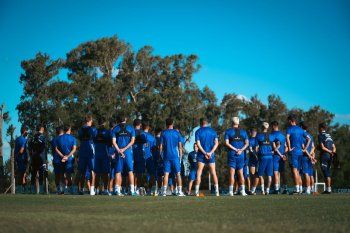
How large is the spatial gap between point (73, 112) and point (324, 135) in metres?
38.5

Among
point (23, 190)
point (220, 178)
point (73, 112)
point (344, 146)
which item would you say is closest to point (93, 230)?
point (23, 190)

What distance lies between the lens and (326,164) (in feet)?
58.4

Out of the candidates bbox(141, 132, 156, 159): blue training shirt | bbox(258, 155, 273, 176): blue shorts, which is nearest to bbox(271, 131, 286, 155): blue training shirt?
bbox(258, 155, 273, 176): blue shorts

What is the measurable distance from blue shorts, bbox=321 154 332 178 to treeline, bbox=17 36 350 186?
3741 cm

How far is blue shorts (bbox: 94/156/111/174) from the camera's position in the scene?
1827 cm

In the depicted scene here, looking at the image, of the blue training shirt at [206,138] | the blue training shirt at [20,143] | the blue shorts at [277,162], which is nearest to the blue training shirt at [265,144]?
the blue shorts at [277,162]

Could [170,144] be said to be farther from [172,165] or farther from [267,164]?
[267,164]

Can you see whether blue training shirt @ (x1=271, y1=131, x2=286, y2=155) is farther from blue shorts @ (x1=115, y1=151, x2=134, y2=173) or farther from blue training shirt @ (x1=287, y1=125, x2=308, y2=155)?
blue shorts @ (x1=115, y1=151, x2=134, y2=173)

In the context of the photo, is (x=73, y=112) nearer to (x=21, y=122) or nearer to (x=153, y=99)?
(x=21, y=122)

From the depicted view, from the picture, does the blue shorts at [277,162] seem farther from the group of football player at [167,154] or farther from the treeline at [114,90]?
the treeline at [114,90]

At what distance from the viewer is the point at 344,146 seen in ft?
256

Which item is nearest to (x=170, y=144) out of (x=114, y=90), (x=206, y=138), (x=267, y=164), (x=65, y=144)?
(x=206, y=138)

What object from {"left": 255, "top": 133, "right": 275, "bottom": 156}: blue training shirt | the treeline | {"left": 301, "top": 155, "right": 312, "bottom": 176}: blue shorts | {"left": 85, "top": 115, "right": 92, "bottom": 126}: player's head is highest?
the treeline

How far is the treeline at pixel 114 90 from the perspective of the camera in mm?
53719
